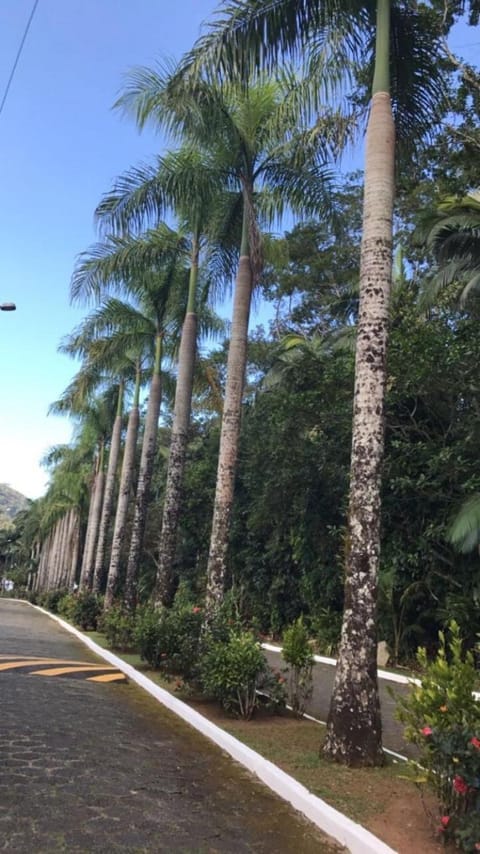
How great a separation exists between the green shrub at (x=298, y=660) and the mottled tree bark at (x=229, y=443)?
5.72 feet

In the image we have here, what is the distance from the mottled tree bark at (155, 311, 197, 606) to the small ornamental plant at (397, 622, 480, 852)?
8.71 metres

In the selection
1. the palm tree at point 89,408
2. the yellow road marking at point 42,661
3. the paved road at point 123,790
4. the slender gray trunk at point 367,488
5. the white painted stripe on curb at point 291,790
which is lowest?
the yellow road marking at point 42,661

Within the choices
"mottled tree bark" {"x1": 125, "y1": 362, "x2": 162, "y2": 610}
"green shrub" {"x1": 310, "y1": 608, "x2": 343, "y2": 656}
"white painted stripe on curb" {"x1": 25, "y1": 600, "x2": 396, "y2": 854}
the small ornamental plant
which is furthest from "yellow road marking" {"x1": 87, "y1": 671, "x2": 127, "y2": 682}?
the small ornamental plant

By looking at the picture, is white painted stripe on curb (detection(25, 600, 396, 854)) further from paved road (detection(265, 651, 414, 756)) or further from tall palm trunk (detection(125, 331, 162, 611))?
tall palm trunk (detection(125, 331, 162, 611))

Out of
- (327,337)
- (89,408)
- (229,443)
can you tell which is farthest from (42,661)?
(89,408)

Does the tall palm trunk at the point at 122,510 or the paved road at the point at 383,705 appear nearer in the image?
the paved road at the point at 383,705

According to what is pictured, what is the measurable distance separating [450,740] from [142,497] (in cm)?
1438

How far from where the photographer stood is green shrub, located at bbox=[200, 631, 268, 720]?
789cm

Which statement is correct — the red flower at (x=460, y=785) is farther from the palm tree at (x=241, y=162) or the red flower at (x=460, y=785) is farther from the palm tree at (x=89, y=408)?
the palm tree at (x=89, y=408)

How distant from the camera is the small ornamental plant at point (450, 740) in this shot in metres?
3.73

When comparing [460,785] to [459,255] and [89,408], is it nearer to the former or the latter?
[459,255]

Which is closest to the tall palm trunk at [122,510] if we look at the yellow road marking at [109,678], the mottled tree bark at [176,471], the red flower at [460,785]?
the mottled tree bark at [176,471]

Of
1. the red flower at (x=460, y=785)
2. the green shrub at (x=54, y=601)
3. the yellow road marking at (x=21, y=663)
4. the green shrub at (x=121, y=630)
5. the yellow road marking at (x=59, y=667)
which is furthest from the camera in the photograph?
the green shrub at (x=54, y=601)

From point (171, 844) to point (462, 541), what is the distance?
898cm
